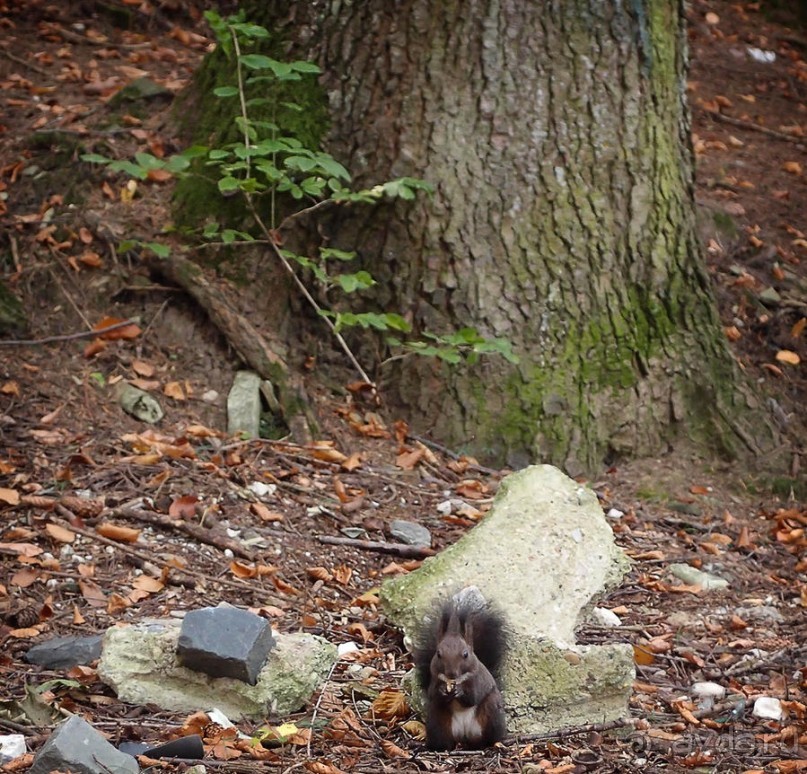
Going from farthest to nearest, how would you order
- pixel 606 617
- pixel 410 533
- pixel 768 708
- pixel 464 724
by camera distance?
pixel 410 533, pixel 606 617, pixel 768 708, pixel 464 724

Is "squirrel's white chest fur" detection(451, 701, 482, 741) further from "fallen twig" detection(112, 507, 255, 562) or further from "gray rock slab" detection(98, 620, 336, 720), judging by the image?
"fallen twig" detection(112, 507, 255, 562)

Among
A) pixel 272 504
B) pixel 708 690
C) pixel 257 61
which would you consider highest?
pixel 257 61

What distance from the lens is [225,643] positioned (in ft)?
11.4

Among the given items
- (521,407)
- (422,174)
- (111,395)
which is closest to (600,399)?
(521,407)

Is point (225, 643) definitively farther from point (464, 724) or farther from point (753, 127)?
point (753, 127)

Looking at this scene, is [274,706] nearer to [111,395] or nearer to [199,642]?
[199,642]

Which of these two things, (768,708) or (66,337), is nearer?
(768,708)

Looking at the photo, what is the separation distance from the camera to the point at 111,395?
17.4ft

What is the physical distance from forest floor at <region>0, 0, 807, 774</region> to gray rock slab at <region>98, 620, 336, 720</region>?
0.07 m

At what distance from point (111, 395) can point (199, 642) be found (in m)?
2.08

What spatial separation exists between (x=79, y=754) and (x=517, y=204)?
11.2 ft

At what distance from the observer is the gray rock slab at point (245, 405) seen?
5.27m

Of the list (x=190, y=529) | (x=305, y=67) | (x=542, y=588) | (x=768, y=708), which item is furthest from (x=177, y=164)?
(x=768, y=708)

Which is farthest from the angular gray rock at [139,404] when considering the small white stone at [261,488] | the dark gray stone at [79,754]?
the dark gray stone at [79,754]
